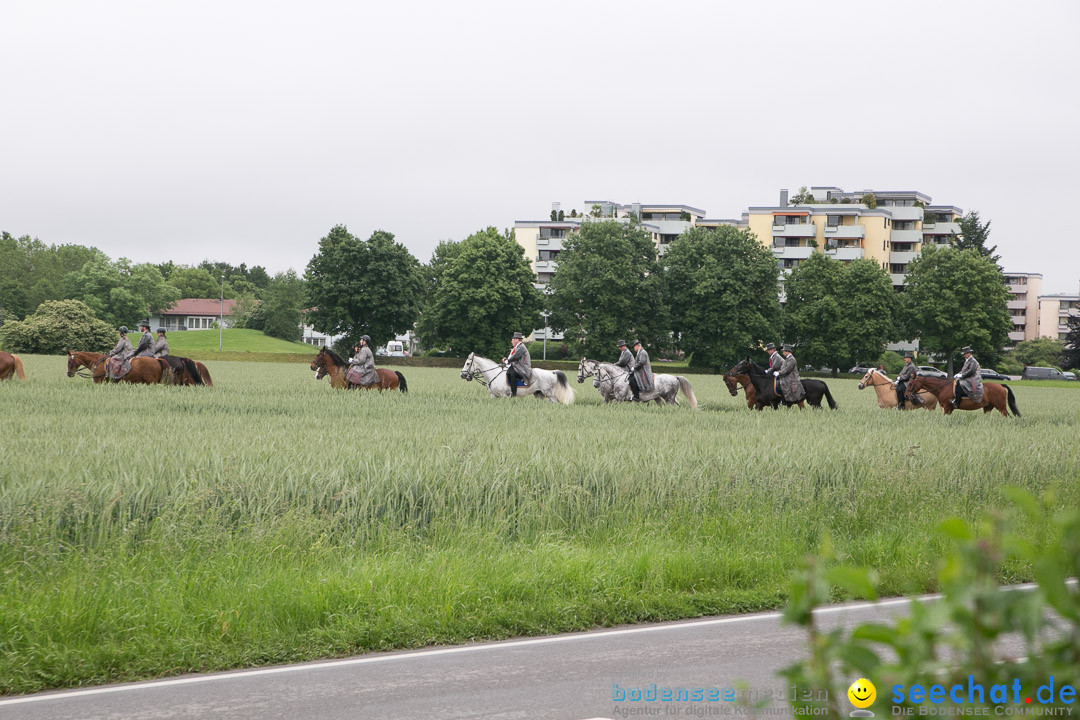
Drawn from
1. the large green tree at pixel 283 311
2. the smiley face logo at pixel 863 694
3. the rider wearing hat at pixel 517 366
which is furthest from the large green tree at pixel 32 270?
the smiley face logo at pixel 863 694

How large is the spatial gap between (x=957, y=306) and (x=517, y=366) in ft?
228

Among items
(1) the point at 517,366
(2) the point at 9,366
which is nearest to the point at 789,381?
(1) the point at 517,366

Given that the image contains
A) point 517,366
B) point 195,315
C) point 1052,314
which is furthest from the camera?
point 1052,314

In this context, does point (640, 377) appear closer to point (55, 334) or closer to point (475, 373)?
point (475, 373)

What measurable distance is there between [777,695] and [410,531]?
4608 millimetres

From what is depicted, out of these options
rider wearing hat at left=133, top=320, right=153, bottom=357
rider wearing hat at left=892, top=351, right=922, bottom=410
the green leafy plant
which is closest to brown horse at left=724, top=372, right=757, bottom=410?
rider wearing hat at left=892, top=351, right=922, bottom=410

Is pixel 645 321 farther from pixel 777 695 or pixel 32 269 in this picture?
pixel 32 269

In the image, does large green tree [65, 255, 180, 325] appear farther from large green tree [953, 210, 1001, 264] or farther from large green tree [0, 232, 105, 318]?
large green tree [953, 210, 1001, 264]

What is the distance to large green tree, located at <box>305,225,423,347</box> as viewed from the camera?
8356 centimetres

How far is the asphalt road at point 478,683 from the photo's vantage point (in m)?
5.35

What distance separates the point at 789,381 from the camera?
27.3 meters

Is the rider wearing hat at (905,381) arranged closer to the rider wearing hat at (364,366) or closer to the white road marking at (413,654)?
the rider wearing hat at (364,366)

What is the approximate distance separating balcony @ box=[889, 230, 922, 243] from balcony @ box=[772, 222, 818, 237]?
38.9ft

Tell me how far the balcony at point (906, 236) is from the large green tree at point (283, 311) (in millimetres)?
76707
